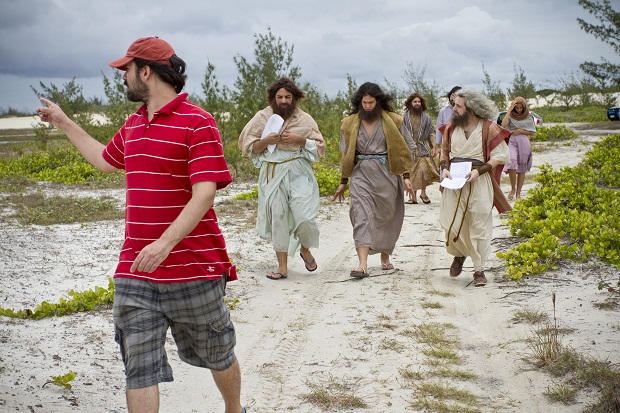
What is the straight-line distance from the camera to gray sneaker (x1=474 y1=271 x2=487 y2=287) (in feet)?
25.1

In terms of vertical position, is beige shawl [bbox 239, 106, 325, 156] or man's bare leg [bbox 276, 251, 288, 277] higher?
beige shawl [bbox 239, 106, 325, 156]

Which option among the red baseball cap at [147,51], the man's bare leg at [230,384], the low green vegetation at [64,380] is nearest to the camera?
the red baseball cap at [147,51]

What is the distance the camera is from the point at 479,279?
7.66 metres

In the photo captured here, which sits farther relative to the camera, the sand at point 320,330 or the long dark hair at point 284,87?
the long dark hair at point 284,87

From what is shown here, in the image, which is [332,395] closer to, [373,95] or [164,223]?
[164,223]

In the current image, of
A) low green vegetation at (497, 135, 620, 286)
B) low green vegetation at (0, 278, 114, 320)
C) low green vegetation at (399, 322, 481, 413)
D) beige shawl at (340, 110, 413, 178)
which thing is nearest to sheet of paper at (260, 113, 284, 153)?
beige shawl at (340, 110, 413, 178)

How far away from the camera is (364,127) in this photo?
8.45 m

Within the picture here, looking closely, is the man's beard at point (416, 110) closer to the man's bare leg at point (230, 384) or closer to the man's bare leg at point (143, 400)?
the man's bare leg at point (230, 384)

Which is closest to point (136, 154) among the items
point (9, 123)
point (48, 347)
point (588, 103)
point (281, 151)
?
point (48, 347)

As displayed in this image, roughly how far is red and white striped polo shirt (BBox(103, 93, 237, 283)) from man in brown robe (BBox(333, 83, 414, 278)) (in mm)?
4881

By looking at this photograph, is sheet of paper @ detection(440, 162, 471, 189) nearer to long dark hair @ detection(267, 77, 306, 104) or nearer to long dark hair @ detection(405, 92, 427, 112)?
long dark hair @ detection(267, 77, 306, 104)

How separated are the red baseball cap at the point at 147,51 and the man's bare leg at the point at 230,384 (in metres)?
1.51

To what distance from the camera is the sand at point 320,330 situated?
4879mm

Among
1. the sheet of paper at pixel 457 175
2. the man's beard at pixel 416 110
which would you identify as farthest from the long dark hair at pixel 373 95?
the man's beard at pixel 416 110
